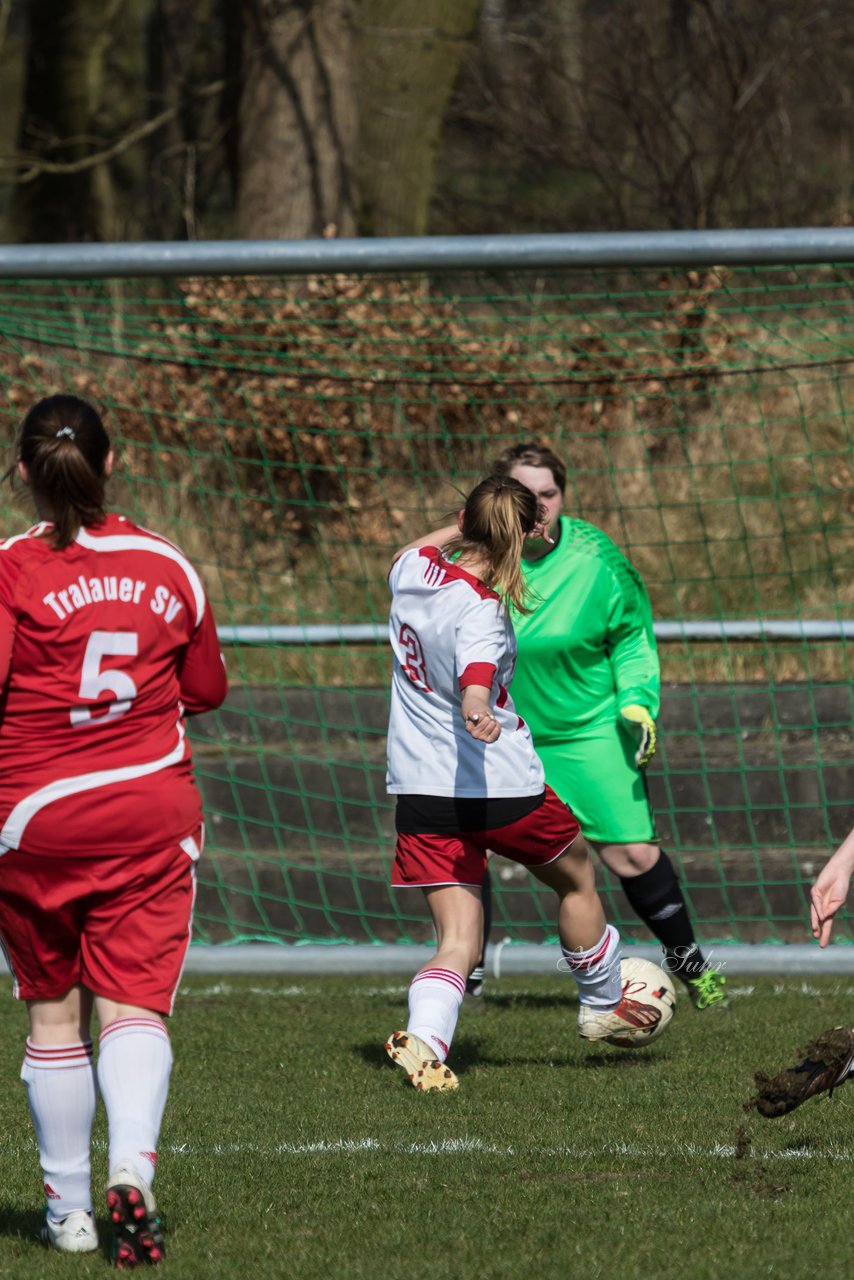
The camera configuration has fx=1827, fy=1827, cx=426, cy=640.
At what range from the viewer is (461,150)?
1636cm

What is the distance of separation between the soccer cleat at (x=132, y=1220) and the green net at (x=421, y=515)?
483 centimetres

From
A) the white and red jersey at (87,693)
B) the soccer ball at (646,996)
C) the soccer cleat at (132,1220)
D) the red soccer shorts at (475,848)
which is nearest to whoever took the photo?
the soccer cleat at (132,1220)

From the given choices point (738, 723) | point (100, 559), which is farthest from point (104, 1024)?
point (738, 723)

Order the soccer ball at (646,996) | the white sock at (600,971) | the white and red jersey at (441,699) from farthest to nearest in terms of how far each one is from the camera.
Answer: the soccer ball at (646,996)
the white sock at (600,971)
the white and red jersey at (441,699)

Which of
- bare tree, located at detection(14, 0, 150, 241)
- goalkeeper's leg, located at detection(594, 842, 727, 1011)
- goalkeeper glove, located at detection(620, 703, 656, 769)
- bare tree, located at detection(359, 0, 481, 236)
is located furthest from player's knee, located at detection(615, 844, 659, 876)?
bare tree, located at detection(14, 0, 150, 241)

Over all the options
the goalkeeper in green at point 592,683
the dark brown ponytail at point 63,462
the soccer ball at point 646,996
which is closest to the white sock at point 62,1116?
the dark brown ponytail at point 63,462

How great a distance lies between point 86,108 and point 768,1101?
13726 millimetres

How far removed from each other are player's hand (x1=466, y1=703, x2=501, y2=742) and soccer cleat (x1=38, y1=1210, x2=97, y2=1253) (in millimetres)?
1532

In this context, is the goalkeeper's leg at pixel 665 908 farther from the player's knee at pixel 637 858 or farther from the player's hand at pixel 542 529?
the player's hand at pixel 542 529

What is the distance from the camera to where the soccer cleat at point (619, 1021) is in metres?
5.45

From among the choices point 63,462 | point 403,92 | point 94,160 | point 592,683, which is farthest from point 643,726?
point 94,160

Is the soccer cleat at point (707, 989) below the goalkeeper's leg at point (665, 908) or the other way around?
below

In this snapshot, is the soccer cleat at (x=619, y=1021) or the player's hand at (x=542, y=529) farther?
the soccer cleat at (x=619, y=1021)

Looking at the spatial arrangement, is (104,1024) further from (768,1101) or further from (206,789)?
(206,789)
